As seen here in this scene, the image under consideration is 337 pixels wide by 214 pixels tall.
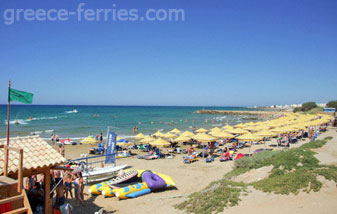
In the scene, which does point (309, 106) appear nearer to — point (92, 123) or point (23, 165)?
point (92, 123)

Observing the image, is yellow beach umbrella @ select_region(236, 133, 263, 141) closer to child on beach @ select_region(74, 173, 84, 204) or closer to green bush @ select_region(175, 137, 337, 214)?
green bush @ select_region(175, 137, 337, 214)

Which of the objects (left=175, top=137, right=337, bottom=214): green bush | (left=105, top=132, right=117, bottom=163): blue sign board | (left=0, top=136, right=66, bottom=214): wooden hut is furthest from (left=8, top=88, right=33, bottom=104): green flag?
(left=105, top=132, right=117, bottom=163): blue sign board

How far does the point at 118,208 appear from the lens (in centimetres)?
876

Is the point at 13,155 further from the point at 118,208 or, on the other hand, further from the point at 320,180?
the point at 320,180

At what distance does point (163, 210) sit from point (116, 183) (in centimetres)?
271

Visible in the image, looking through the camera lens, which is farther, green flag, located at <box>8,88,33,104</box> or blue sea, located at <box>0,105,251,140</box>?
blue sea, located at <box>0,105,251,140</box>

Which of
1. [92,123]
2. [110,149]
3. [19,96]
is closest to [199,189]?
[110,149]

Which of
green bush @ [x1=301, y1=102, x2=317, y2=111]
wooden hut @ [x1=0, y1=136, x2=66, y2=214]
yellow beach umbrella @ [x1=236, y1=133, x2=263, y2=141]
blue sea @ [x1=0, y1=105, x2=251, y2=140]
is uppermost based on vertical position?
green bush @ [x1=301, y1=102, x2=317, y2=111]

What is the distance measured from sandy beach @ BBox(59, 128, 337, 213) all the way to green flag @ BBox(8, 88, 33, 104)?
4607mm

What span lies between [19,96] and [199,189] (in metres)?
7.88

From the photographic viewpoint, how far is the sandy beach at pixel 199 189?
21.7 ft

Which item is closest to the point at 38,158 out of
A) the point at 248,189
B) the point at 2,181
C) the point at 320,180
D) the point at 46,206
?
the point at 2,181

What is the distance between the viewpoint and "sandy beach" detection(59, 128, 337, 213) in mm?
6621

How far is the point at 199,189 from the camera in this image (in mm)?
10633
